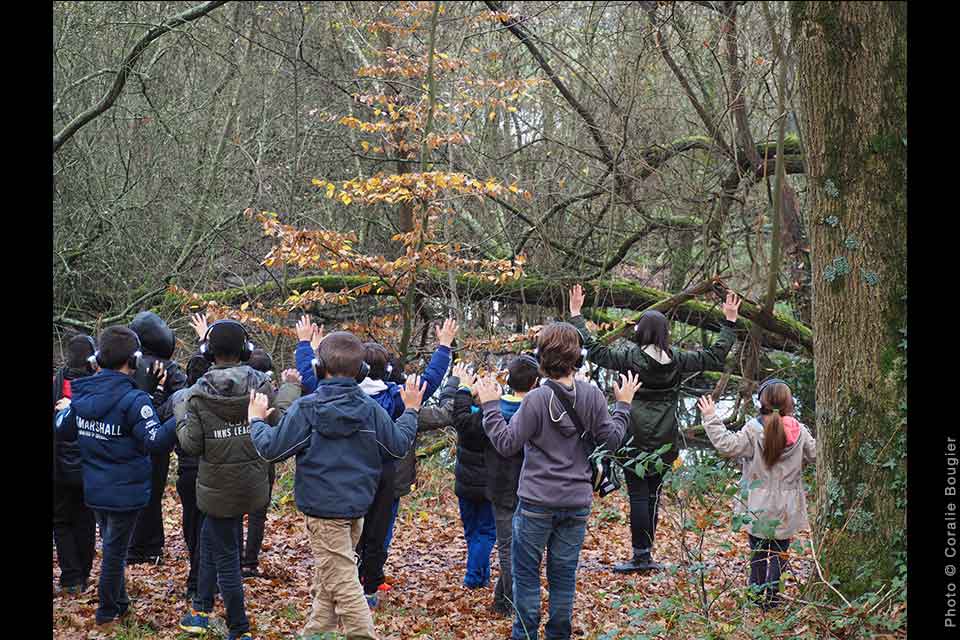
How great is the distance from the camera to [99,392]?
5684 mm

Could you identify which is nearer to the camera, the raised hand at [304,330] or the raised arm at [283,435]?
the raised arm at [283,435]

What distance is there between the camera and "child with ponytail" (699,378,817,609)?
6.20 metres

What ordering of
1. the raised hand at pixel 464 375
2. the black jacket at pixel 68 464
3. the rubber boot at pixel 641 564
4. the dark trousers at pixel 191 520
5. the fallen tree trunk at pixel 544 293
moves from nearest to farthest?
the raised hand at pixel 464 375 → the black jacket at pixel 68 464 → the dark trousers at pixel 191 520 → the rubber boot at pixel 641 564 → the fallen tree trunk at pixel 544 293

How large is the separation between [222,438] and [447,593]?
8.40ft

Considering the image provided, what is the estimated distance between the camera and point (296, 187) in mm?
13266

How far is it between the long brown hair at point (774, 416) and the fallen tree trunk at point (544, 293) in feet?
17.4

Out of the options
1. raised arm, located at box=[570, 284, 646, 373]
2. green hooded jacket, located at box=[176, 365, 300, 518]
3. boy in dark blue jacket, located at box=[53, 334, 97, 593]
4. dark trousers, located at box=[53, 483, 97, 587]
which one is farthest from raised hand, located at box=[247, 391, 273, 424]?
raised arm, located at box=[570, 284, 646, 373]

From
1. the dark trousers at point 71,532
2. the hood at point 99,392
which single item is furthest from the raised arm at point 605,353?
the dark trousers at point 71,532

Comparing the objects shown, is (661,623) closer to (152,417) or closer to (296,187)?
(152,417)

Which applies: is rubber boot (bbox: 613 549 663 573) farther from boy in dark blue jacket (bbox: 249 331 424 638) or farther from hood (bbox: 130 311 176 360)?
hood (bbox: 130 311 176 360)

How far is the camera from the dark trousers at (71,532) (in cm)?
639

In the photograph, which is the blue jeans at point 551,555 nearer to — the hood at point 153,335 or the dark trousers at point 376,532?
→ the dark trousers at point 376,532
